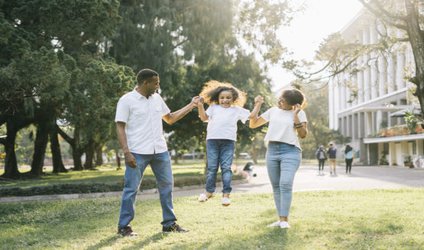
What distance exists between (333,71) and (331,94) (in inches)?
2804

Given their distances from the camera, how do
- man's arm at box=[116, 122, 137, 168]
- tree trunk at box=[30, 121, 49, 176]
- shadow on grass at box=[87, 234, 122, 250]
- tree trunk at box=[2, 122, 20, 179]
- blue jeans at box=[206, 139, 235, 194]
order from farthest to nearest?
1. tree trunk at box=[30, 121, 49, 176]
2. tree trunk at box=[2, 122, 20, 179]
3. blue jeans at box=[206, 139, 235, 194]
4. man's arm at box=[116, 122, 137, 168]
5. shadow on grass at box=[87, 234, 122, 250]

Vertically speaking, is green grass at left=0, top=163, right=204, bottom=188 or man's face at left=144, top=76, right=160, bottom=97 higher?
man's face at left=144, top=76, right=160, bottom=97

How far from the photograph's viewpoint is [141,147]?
6820 millimetres

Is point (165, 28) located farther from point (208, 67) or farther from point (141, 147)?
point (141, 147)

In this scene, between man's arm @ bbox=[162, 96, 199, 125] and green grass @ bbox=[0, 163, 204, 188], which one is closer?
man's arm @ bbox=[162, 96, 199, 125]

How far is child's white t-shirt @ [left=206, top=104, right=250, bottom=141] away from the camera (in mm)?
7414

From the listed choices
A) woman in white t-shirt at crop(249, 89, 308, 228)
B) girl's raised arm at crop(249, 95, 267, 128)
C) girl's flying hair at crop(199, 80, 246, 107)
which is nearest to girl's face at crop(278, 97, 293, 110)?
woman in white t-shirt at crop(249, 89, 308, 228)

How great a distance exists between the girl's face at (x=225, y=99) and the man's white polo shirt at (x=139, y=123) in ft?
3.48

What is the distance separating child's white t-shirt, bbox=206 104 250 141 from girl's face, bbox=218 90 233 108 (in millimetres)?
56

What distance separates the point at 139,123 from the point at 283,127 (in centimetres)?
187

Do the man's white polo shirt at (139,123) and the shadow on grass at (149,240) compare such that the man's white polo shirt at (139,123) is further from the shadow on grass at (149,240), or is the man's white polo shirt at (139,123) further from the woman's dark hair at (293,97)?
the woman's dark hair at (293,97)

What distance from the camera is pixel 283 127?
279 inches

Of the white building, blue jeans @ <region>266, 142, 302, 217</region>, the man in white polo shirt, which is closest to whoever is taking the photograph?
the man in white polo shirt

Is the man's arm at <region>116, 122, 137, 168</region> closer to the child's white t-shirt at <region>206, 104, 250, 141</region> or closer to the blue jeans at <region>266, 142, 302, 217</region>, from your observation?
the child's white t-shirt at <region>206, 104, 250, 141</region>
